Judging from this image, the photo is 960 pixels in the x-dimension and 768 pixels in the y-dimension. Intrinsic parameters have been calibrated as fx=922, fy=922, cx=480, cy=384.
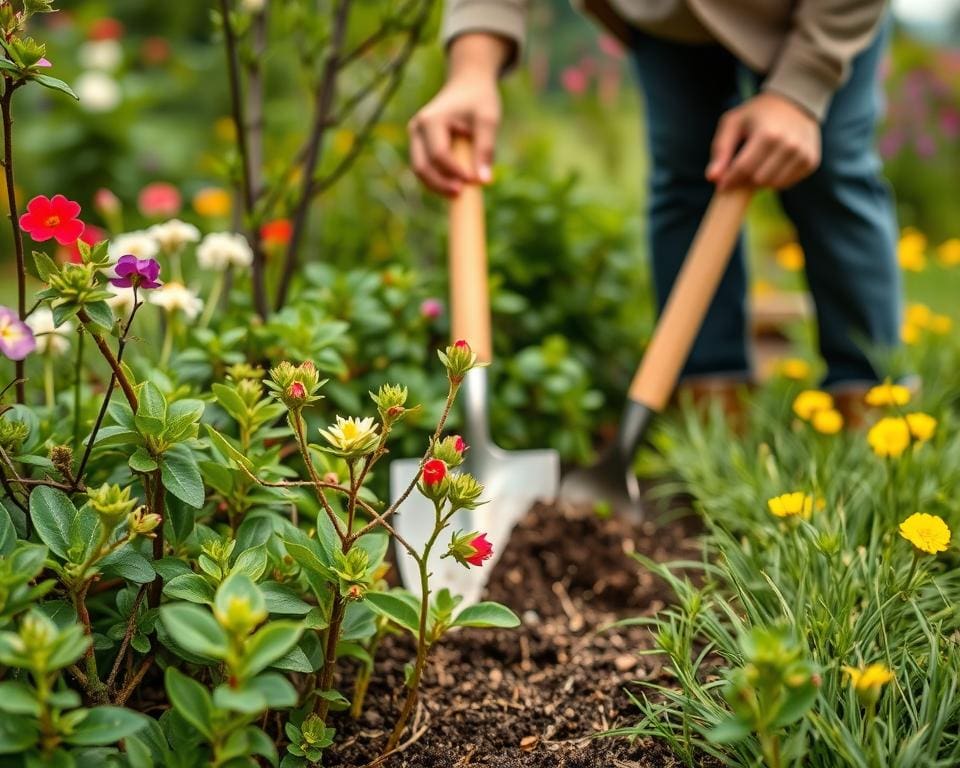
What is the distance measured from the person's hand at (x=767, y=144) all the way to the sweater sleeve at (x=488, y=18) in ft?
1.46

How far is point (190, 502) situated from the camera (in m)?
0.92

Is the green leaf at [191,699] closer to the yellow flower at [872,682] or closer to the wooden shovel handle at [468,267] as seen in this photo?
the yellow flower at [872,682]

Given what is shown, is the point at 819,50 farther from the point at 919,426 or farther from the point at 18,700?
the point at 18,700

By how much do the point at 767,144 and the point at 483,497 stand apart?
2.50 ft

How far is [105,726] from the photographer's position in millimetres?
776

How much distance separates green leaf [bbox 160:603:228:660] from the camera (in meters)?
0.71

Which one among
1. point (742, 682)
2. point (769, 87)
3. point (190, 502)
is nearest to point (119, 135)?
point (769, 87)

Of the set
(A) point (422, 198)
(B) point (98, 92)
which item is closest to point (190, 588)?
(A) point (422, 198)

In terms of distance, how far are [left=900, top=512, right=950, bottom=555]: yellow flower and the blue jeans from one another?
0.98 m

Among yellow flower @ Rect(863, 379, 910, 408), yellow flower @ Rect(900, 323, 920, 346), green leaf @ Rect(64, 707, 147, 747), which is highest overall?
green leaf @ Rect(64, 707, 147, 747)

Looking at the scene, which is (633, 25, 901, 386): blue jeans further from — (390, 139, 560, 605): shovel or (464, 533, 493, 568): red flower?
(464, 533, 493, 568): red flower

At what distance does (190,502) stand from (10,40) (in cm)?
49

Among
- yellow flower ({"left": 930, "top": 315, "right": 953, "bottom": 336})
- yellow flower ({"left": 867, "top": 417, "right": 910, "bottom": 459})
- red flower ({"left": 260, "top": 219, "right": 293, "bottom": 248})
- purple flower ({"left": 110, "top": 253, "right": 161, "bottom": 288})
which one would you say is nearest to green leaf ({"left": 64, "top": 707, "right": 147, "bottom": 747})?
purple flower ({"left": 110, "top": 253, "right": 161, "bottom": 288})

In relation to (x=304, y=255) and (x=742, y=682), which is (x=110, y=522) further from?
(x=304, y=255)
